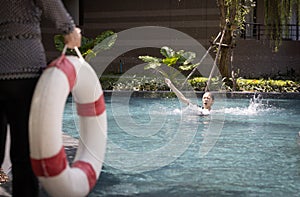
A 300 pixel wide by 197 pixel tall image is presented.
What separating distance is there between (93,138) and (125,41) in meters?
16.7

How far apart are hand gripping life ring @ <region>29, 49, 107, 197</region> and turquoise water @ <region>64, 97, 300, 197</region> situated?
34.0 inches

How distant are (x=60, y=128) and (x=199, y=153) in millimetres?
3018

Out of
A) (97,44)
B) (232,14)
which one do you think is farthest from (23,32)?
(97,44)

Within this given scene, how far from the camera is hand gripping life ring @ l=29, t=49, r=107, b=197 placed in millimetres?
2113

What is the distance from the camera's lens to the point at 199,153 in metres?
5.04

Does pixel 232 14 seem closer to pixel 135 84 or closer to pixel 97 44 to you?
pixel 135 84

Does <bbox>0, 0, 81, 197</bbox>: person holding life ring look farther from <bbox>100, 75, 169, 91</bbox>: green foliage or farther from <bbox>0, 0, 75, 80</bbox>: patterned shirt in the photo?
<bbox>100, 75, 169, 91</bbox>: green foliage

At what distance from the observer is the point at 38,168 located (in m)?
2.16

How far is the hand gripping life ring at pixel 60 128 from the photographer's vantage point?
211 centimetres

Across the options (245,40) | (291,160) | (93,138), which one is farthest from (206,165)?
(245,40)

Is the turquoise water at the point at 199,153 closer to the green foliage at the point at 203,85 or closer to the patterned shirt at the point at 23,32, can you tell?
the patterned shirt at the point at 23,32

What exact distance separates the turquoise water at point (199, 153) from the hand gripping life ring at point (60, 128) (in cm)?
86

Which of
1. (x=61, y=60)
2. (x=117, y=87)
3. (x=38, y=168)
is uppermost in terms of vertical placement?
(x=61, y=60)

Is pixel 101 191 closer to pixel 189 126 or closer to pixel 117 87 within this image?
pixel 189 126
